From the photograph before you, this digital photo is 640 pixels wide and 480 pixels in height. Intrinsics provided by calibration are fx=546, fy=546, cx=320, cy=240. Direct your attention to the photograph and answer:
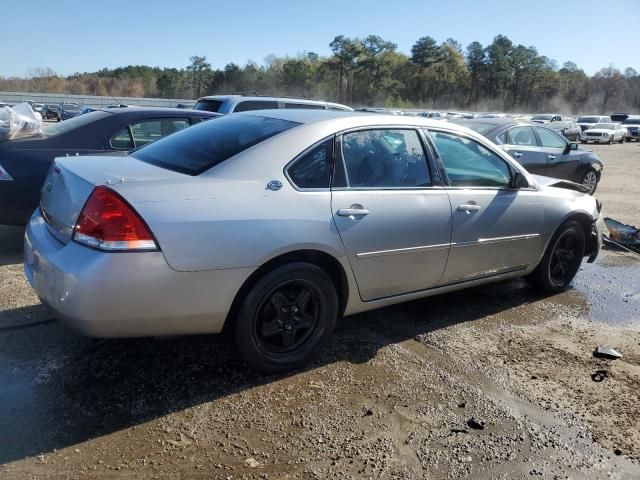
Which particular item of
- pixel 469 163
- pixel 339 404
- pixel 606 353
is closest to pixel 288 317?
pixel 339 404

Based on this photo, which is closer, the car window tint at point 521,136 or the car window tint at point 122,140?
the car window tint at point 122,140

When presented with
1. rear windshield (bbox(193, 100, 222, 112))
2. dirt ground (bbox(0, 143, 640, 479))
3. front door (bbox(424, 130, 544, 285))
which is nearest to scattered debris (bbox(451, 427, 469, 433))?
dirt ground (bbox(0, 143, 640, 479))

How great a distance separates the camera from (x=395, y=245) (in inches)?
143

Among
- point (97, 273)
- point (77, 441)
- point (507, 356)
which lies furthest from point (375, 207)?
point (77, 441)

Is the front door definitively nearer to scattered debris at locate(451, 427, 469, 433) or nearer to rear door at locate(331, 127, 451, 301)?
rear door at locate(331, 127, 451, 301)

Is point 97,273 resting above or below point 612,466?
above

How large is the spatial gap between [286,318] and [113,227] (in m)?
1.15

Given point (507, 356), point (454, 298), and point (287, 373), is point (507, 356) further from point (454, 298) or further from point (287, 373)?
point (287, 373)

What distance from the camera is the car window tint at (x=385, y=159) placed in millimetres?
3580

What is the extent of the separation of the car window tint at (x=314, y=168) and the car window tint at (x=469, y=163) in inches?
41.5

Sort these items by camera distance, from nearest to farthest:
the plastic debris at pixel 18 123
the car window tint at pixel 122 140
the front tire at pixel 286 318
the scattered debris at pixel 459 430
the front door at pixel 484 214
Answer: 1. the scattered debris at pixel 459 430
2. the front tire at pixel 286 318
3. the front door at pixel 484 214
4. the plastic debris at pixel 18 123
5. the car window tint at pixel 122 140

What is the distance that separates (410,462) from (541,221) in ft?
9.29

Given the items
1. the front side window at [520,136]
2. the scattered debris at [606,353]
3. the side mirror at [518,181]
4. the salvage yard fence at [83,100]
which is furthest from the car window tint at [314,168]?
the salvage yard fence at [83,100]

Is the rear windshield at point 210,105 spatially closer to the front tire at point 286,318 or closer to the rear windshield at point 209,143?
the rear windshield at point 209,143
